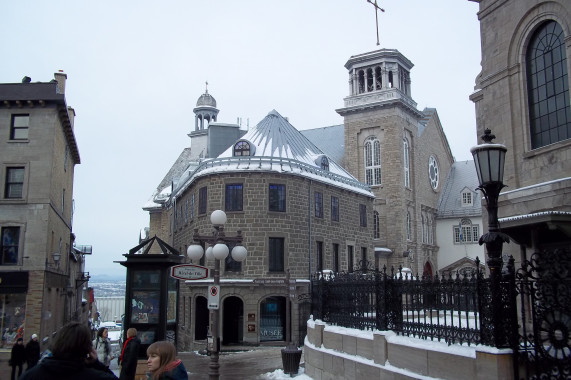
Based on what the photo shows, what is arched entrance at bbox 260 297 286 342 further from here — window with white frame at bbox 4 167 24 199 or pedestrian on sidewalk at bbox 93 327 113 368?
pedestrian on sidewalk at bbox 93 327 113 368

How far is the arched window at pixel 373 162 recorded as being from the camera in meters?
46.8

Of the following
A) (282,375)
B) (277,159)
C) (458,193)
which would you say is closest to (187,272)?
(282,375)

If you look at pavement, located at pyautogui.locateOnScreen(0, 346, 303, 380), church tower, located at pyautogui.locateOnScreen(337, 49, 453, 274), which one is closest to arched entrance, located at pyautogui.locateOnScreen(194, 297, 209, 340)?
pavement, located at pyautogui.locateOnScreen(0, 346, 303, 380)

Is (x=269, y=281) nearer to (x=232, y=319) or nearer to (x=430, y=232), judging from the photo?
(x=232, y=319)

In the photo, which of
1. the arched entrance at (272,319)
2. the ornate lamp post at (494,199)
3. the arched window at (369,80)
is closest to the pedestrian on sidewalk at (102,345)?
the ornate lamp post at (494,199)

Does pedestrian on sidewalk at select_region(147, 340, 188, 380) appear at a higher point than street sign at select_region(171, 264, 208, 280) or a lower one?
lower

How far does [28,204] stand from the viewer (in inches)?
1058

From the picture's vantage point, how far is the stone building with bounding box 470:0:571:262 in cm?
1416

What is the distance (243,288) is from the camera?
28984 mm

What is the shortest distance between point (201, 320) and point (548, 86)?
21.9 m

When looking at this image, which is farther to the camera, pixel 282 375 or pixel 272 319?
pixel 272 319

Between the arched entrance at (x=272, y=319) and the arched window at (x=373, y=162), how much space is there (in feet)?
65.2

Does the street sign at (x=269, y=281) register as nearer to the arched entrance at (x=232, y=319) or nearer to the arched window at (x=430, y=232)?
the arched entrance at (x=232, y=319)

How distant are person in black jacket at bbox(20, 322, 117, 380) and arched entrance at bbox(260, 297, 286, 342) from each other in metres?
25.3
